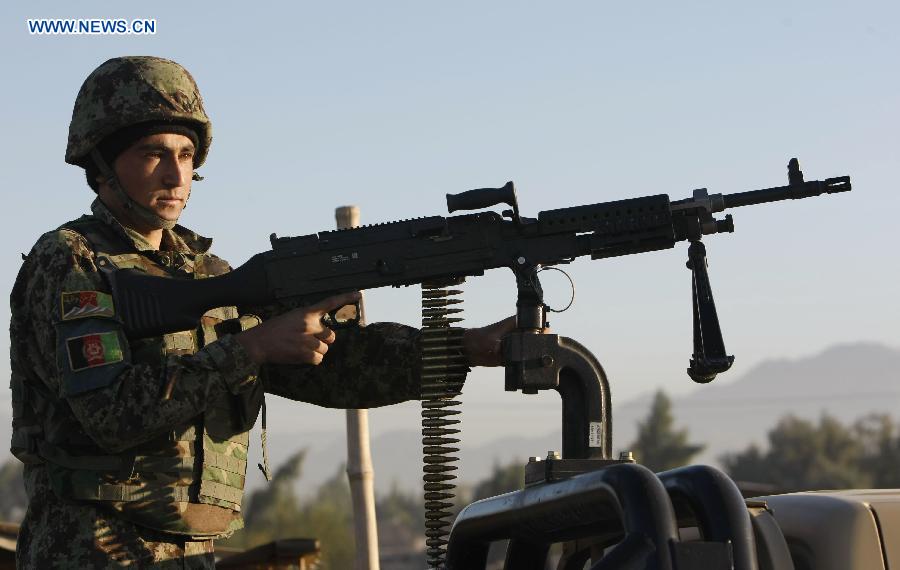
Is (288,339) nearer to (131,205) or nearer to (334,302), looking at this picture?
(334,302)

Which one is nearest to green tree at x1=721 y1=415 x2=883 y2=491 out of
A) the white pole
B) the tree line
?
the tree line

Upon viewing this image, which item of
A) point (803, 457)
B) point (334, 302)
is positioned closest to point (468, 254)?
point (334, 302)

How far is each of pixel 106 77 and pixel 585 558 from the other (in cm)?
305

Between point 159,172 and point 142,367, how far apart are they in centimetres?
101

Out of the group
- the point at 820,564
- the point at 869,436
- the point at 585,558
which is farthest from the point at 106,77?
the point at 869,436

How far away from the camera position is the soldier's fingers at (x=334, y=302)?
6121mm

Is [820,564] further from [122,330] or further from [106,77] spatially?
[106,77]

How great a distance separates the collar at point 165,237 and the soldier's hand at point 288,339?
0.77 metres

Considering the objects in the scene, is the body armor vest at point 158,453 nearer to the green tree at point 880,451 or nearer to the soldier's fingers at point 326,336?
the soldier's fingers at point 326,336

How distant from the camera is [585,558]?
16.9 ft

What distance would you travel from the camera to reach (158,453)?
5.96 meters

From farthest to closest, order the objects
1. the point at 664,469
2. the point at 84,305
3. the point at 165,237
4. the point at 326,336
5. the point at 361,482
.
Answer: the point at 664,469, the point at 361,482, the point at 165,237, the point at 326,336, the point at 84,305

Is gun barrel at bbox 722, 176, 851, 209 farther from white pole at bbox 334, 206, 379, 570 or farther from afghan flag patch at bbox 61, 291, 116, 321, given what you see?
white pole at bbox 334, 206, 379, 570

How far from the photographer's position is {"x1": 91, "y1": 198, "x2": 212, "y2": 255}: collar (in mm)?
6332
